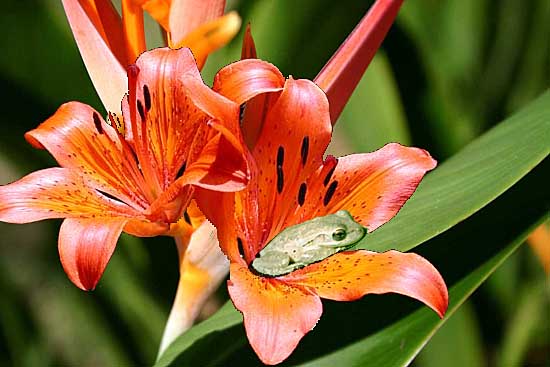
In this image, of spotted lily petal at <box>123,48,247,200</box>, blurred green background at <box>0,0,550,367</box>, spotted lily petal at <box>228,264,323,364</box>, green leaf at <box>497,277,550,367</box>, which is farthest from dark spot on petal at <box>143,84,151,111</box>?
green leaf at <box>497,277,550,367</box>

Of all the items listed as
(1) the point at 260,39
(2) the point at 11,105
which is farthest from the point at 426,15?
(2) the point at 11,105

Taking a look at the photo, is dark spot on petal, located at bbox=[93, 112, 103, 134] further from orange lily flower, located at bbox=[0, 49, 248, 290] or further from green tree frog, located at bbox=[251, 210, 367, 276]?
green tree frog, located at bbox=[251, 210, 367, 276]

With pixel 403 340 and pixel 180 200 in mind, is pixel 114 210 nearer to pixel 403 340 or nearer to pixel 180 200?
pixel 180 200

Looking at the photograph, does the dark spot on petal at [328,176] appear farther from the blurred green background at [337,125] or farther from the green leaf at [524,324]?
the green leaf at [524,324]

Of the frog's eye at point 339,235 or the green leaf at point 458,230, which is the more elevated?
the frog's eye at point 339,235

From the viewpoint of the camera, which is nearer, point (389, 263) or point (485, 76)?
point (389, 263)

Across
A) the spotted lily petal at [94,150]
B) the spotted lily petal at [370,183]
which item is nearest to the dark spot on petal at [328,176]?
the spotted lily petal at [370,183]
